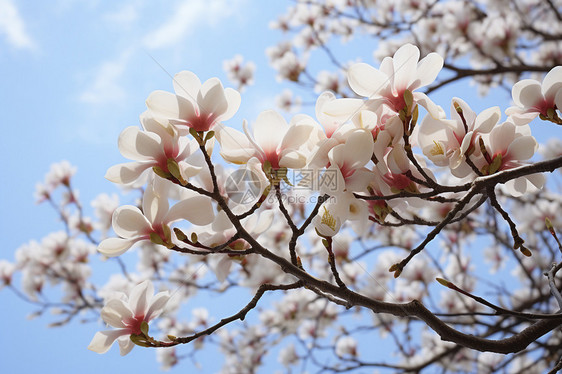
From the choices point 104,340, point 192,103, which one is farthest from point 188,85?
point 104,340

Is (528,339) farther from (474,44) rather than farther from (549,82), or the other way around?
(474,44)

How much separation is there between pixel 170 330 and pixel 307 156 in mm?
2826

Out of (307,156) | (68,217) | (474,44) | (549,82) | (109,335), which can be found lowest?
(109,335)

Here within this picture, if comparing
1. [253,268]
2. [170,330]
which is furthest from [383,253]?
[170,330]

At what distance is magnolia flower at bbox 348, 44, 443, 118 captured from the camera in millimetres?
536

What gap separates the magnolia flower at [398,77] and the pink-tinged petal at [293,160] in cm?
12

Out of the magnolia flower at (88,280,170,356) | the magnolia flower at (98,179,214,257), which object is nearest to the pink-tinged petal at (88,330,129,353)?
Result: the magnolia flower at (88,280,170,356)

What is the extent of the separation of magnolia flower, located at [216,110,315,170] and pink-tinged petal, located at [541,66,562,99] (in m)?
0.32

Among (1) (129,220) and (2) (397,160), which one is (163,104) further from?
(2) (397,160)

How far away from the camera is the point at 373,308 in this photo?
51 centimetres

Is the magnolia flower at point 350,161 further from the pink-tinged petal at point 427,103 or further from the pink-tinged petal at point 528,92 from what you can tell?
the pink-tinged petal at point 528,92

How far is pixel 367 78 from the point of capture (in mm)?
541

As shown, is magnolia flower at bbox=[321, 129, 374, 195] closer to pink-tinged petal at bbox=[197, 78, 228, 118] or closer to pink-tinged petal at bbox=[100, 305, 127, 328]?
pink-tinged petal at bbox=[197, 78, 228, 118]

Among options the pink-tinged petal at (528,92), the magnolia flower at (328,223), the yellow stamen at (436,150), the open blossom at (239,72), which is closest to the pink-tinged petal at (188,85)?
the magnolia flower at (328,223)
